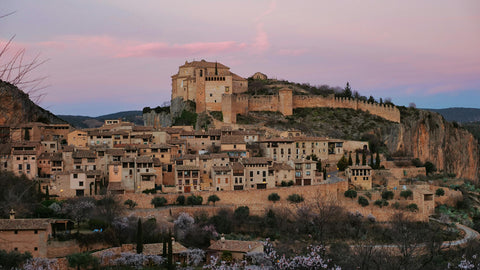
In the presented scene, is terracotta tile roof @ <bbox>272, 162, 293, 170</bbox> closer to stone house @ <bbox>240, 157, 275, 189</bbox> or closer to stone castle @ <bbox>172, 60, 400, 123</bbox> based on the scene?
stone house @ <bbox>240, 157, 275, 189</bbox>

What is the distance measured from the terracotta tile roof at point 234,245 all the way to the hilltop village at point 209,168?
151mm

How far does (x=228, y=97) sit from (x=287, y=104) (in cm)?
776

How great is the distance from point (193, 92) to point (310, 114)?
1317 cm

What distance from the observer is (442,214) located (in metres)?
39.2

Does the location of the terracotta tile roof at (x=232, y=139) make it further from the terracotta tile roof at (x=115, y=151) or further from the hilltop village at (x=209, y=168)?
the terracotta tile roof at (x=115, y=151)

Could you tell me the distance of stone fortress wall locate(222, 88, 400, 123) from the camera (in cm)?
5494

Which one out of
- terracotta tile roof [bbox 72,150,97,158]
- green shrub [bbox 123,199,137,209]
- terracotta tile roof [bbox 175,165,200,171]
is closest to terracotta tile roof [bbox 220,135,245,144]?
terracotta tile roof [bbox 175,165,200,171]

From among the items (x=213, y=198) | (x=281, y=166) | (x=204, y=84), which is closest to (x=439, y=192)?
(x=281, y=166)

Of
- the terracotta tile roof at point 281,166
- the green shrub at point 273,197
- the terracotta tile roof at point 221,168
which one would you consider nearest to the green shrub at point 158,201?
the terracotta tile roof at point 221,168

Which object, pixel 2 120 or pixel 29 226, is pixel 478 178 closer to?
pixel 29 226

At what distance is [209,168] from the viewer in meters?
38.5

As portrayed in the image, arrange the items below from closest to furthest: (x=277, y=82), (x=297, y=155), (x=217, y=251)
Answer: (x=217, y=251)
(x=297, y=155)
(x=277, y=82)

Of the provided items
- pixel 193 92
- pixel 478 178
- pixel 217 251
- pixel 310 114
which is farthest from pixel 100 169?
pixel 478 178

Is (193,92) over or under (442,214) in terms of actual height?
over
